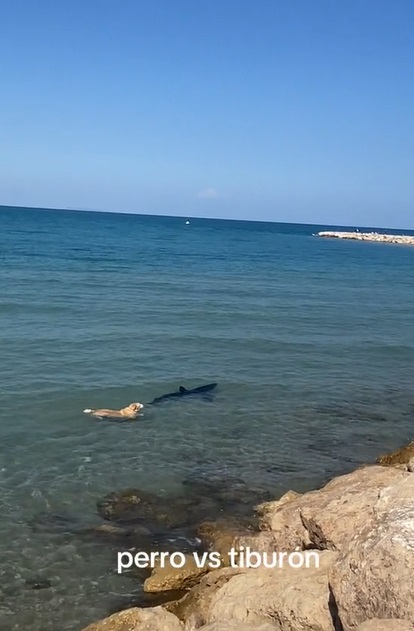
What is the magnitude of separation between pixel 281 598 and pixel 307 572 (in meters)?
0.54

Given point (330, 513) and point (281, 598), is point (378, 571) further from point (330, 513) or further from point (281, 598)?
point (330, 513)

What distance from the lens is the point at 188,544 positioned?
32.6ft

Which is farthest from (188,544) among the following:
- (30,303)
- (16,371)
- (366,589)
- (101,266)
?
(101,266)

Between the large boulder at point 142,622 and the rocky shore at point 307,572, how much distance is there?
0.01 meters

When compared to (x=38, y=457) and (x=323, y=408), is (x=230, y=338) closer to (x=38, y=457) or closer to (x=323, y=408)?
(x=323, y=408)

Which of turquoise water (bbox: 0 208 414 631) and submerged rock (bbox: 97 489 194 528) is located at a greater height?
turquoise water (bbox: 0 208 414 631)

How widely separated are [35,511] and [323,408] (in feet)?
29.7

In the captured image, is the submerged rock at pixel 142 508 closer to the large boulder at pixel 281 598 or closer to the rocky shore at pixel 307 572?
the rocky shore at pixel 307 572

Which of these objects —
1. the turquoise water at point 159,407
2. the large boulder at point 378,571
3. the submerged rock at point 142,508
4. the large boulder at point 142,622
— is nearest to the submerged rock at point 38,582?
the turquoise water at point 159,407

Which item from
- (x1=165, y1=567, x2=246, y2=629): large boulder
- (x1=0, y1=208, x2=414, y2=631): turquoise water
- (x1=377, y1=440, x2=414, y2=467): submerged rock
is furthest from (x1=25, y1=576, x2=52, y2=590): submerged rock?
(x1=377, y1=440, x2=414, y2=467): submerged rock

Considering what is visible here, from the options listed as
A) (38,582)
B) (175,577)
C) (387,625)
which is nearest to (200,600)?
(175,577)

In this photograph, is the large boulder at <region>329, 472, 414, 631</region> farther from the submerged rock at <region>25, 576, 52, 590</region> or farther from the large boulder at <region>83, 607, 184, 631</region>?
the submerged rock at <region>25, 576, 52, 590</region>

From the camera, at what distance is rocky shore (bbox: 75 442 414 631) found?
5164mm

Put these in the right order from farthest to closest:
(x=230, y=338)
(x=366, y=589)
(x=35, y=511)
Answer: (x=230, y=338) < (x=35, y=511) < (x=366, y=589)
